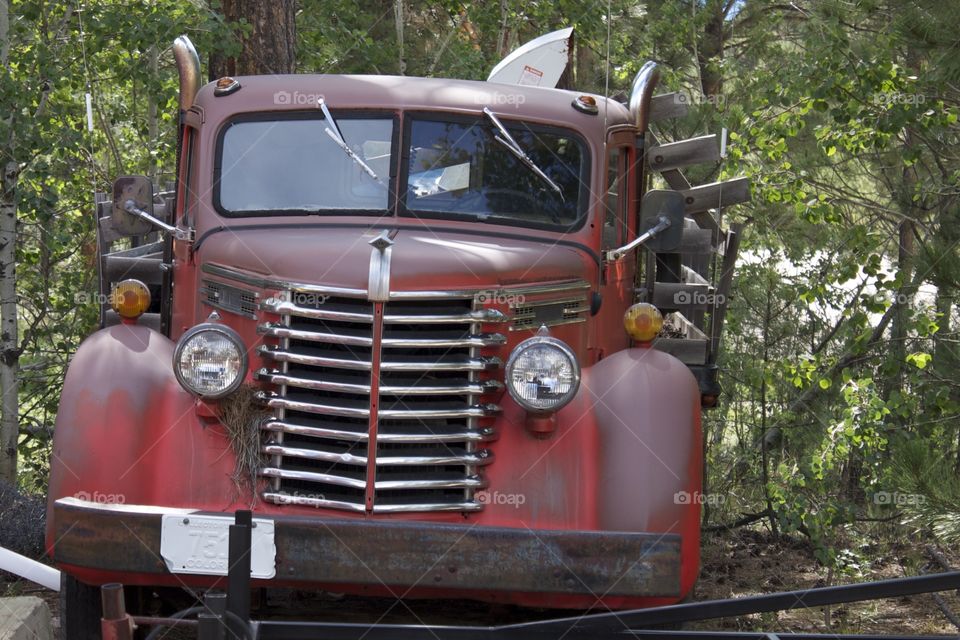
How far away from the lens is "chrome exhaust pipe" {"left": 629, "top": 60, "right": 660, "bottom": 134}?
5.95m

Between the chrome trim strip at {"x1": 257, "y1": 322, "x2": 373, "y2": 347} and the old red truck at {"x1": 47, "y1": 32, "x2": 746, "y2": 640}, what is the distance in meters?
Result: 0.01

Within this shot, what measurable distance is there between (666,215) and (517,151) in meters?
0.75

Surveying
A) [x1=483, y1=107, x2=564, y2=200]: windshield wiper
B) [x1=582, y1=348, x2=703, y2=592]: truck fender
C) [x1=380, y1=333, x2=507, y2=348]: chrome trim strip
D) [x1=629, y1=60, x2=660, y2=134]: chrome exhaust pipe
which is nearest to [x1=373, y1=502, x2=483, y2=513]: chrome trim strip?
[x1=582, y1=348, x2=703, y2=592]: truck fender

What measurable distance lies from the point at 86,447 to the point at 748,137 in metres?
5.32

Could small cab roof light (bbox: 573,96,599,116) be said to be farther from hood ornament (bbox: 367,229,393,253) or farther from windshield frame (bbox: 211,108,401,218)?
hood ornament (bbox: 367,229,393,253)

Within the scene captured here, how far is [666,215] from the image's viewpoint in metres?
5.37

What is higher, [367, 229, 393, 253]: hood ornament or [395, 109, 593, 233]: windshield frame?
[395, 109, 593, 233]: windshield frame

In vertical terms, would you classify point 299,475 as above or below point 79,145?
below

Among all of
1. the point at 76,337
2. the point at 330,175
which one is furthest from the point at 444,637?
the point at 76,337

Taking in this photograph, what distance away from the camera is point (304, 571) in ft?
13.5

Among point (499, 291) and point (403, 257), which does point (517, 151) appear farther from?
point (403, 257)

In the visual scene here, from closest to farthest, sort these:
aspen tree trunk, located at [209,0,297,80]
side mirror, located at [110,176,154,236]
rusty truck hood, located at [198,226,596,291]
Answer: rusty truck hood, located at [198,226,596,291] → side mirror, located at [110,176,154,236] → aspen tree trunk, located at [209,0,297,80]

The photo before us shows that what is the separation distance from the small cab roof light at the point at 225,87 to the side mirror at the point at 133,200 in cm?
57

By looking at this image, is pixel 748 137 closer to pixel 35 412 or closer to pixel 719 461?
pixel 719 461
